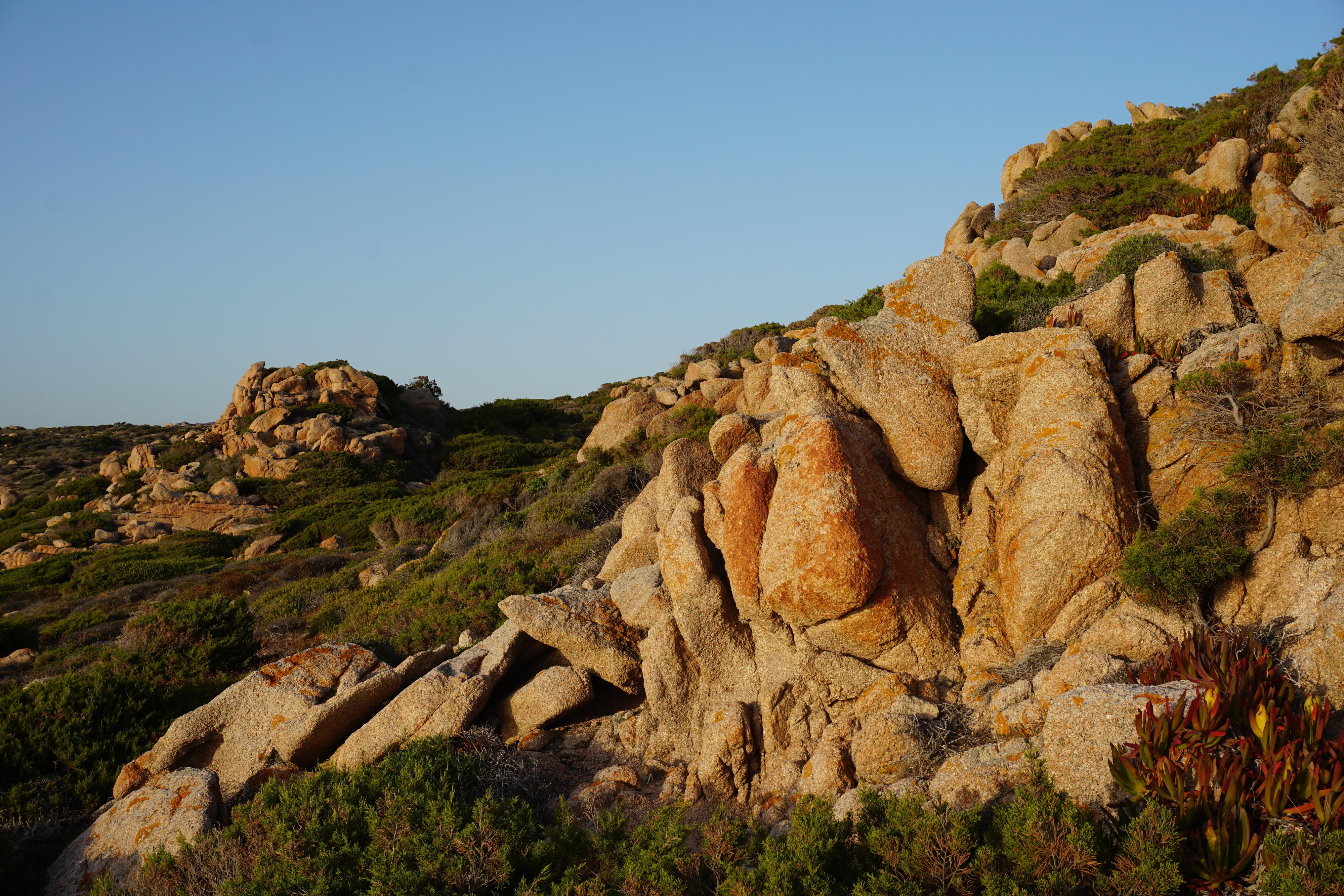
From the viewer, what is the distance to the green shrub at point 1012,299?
1154 centimetres

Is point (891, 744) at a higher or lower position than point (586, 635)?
lower

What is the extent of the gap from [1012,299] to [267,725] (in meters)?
14.3

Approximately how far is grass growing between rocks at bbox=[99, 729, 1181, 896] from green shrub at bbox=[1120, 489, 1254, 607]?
2.37m

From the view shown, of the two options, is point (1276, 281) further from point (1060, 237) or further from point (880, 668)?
point (1060, 237)

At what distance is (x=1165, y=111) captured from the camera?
127ft

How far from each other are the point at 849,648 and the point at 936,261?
5.59 m

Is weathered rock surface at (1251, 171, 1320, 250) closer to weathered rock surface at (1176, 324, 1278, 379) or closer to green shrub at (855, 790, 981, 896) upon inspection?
weathered rock surface at (1176, 324, 1278, 379)

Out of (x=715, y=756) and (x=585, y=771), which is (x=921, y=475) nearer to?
(x=715, y=756)

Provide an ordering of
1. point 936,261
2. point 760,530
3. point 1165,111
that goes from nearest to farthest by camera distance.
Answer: point 760,530
point 936,261
point 1165,111

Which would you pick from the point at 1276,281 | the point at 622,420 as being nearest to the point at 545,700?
the point at 1276,281

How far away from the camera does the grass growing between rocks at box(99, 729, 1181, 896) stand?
198 inches

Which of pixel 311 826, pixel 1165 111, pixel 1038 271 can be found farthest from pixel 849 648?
pixel 1165 111

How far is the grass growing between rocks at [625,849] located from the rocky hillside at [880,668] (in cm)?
3

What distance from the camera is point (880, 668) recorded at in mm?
8250
